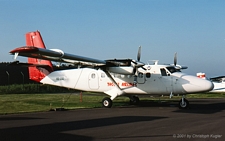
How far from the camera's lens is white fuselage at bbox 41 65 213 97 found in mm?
19156

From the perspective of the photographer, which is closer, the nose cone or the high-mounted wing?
the high-mounted wing

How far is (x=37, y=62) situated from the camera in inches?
918

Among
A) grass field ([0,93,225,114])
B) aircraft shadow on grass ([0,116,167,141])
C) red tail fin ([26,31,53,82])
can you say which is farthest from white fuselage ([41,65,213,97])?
aircraft shadow on grass ([0,116,167,141])

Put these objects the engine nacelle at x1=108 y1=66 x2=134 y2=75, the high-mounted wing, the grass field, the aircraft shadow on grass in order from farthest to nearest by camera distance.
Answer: the engine nacelle at x1=108 y1=66 x2=134 y2=75, the grass field, the high-mounted wing, the aircraft shadow on grass

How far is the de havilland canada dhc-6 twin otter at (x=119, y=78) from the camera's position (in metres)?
18.8

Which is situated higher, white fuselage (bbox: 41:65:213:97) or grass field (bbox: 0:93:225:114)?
white fuselage (bbox: 41:65:213:97)

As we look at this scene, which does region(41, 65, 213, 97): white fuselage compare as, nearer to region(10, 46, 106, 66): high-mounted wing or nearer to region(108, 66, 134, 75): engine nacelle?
region(108, 66, 134, 75): engine nacelle

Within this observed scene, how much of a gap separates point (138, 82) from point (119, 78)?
4.64ft

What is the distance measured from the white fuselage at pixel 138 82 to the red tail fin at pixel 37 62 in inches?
17.6

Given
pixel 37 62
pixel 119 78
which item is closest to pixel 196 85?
pixel 119 78

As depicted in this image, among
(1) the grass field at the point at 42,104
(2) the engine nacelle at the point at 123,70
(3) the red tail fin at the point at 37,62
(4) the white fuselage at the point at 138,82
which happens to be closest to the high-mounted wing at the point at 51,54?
(2) the engine nacelle at the point at 123,70

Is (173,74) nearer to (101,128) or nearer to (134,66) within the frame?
(134,66)

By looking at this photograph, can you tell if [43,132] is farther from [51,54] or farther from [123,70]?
[123,70]

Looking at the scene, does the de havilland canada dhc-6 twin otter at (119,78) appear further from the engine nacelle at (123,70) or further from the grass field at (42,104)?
the grass field at (42,104)
